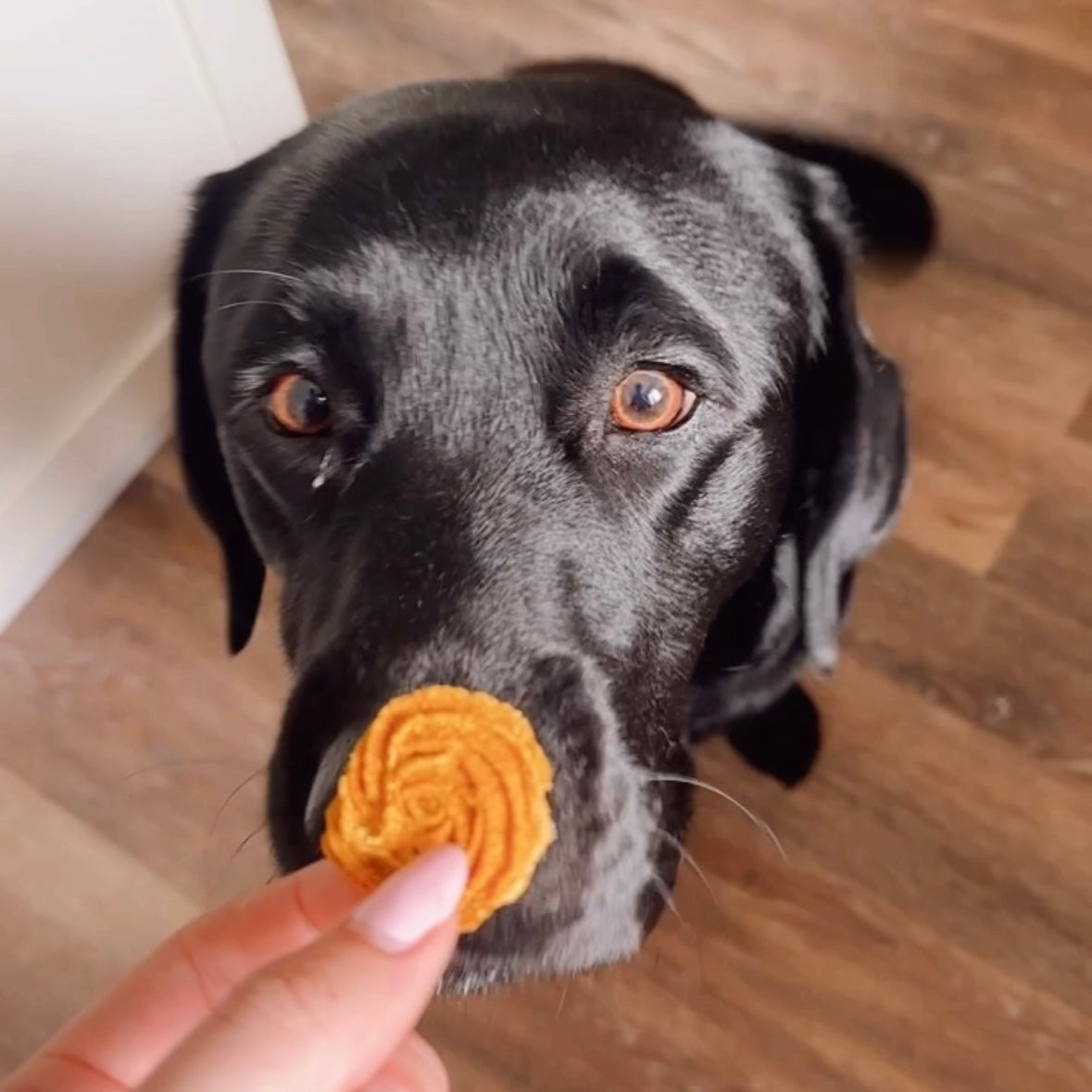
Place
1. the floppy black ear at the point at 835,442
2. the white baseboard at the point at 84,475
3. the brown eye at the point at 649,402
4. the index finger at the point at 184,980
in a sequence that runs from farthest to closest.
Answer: the white baseboard at the point at 84,475 → the floppy black ear at the point at 835,442 → the brown eye at the point at 649,402 → the index finger at the point at 184,980

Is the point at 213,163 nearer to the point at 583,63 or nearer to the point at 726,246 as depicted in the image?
the point at 583,63

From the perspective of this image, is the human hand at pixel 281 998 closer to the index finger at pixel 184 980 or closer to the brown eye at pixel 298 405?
the index finger at pixel 184 980

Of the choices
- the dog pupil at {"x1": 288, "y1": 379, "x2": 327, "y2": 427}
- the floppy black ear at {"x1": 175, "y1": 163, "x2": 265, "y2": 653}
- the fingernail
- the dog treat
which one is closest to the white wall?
the floppy black ear at {"x1": 175, "y1": 163, "x2": 265, "y2": 653}

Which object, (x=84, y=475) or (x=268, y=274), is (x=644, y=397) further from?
(x=84, y=475)

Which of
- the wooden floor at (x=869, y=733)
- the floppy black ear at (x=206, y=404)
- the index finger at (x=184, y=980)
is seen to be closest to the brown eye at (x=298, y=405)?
the floppy black ear at (x=206, y=404)

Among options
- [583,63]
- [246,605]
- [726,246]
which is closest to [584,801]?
[726,246]

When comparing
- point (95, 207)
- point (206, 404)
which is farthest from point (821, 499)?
point (95, 207)
